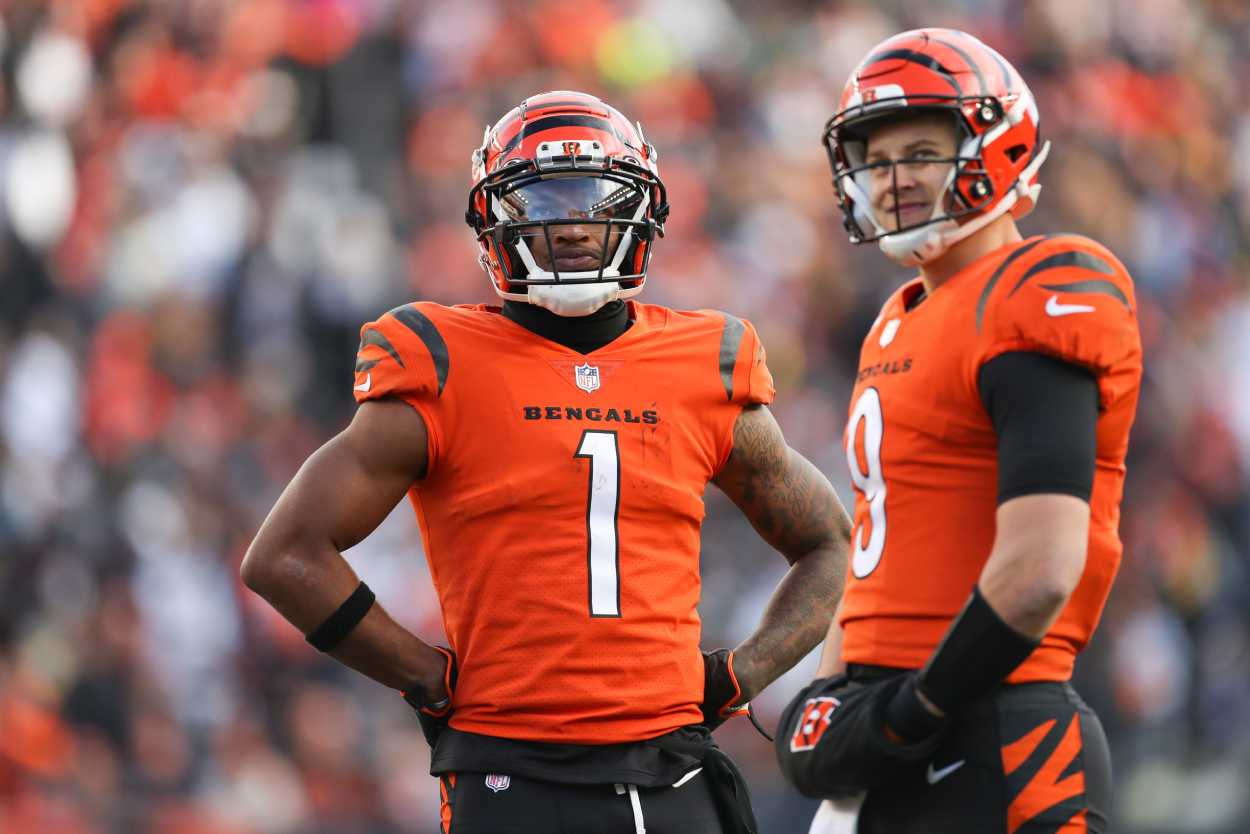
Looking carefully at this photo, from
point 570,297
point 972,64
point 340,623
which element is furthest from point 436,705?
point 972,64

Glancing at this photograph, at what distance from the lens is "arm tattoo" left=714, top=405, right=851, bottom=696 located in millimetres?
3334

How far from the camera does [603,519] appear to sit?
3.04 m

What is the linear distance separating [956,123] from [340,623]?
1.62 m

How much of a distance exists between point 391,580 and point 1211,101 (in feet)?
21.2

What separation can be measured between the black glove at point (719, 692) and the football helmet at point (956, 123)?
111 centimetres

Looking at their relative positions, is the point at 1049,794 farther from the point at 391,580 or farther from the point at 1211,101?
the point at 1211,101

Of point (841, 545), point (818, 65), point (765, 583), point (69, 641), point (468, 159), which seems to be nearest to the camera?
point (841, 545)

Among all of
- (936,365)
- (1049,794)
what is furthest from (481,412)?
(1049,794)

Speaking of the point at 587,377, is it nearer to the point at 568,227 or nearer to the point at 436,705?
the point at 568,227

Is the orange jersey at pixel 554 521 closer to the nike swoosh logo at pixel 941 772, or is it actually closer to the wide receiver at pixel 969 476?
the wide receiver at pixel 969 476

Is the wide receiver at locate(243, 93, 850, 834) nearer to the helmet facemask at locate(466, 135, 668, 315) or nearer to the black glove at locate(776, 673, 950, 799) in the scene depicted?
the helmet facemask at locate(466, 135, 668, 315)

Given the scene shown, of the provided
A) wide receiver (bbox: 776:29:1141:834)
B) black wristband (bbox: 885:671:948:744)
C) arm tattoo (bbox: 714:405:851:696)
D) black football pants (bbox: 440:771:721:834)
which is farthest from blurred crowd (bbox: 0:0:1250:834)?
black wristband (bbox: 885:671:948:744)

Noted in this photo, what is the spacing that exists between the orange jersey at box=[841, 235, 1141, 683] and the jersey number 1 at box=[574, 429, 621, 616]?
1.96 feet

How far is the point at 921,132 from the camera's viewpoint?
8.61ft
